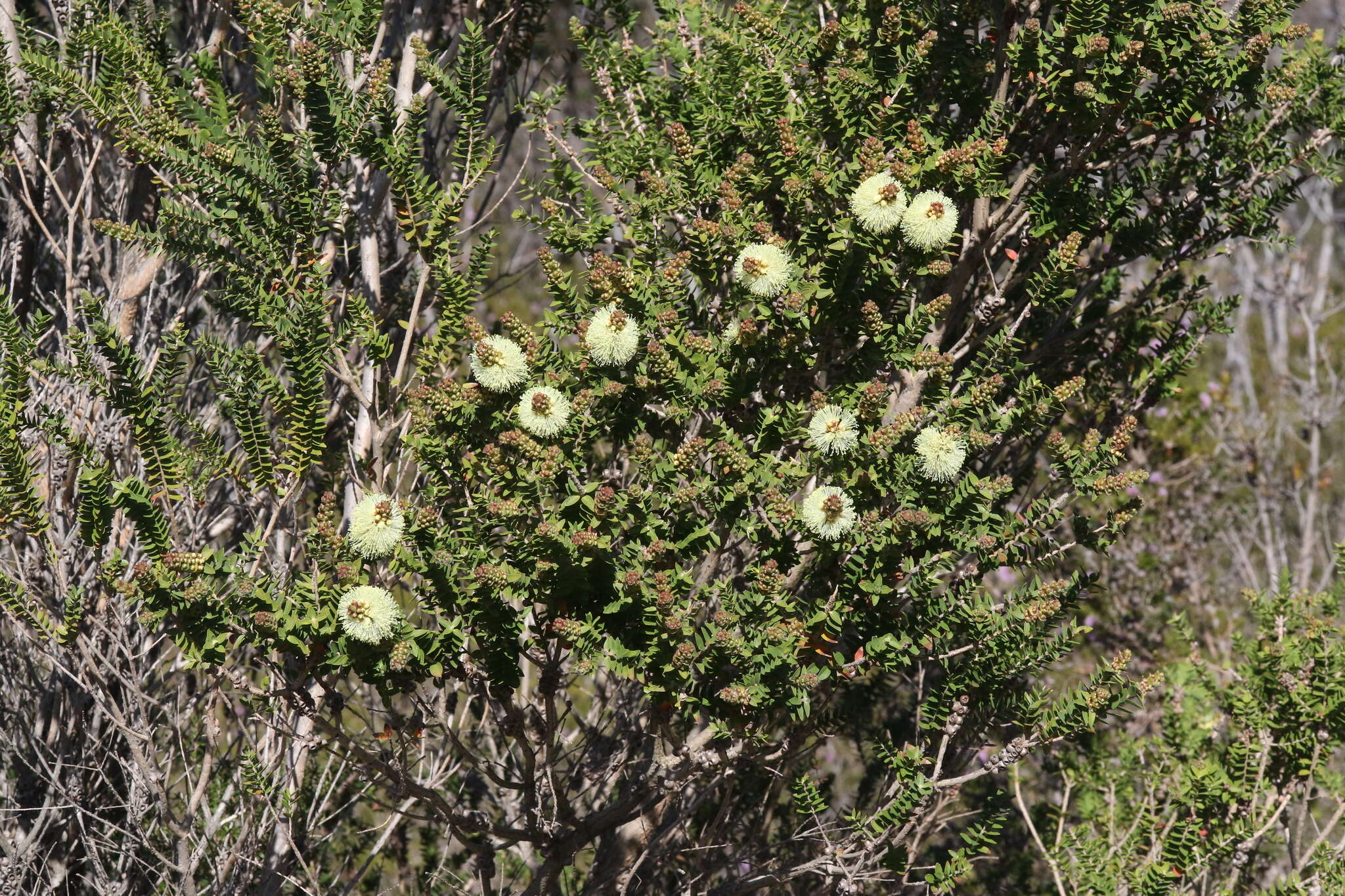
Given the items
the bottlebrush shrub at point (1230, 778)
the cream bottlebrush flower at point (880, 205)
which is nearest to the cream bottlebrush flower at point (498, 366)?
the cream bottlebrush flower at point (880, 205)

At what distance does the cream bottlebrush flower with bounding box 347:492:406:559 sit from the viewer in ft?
7.17

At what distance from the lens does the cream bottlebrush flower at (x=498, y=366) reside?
2.25 meters

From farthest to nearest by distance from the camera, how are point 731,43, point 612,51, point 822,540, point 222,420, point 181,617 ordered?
point 222,420 < point 612,51 < point 731,43 < point 822,540 < point 181,617

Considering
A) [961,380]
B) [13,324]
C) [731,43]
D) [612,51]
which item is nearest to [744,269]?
[961,380]

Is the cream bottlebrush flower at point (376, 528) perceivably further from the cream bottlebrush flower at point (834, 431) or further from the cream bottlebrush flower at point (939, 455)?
the cream bottlebrush flower at point (939, 455)

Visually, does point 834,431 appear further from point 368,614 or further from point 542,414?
point 368,614

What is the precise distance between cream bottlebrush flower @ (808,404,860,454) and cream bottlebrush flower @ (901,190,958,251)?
1.33ft

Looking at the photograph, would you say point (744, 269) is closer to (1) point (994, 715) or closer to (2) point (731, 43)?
Answer: (2) point (731, 43)

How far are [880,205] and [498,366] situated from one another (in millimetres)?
850

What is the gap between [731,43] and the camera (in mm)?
2832

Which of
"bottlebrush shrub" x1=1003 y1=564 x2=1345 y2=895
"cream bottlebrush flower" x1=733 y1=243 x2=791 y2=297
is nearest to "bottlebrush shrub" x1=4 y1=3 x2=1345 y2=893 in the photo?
"cream bottlebrush flower" x1=733 y1=243 x2=791 y2=297

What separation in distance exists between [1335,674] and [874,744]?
51.3 inches

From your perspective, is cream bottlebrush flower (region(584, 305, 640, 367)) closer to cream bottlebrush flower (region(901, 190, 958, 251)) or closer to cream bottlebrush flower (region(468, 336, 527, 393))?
cream bottlebrush flower (region(468, 336, 527, 393))

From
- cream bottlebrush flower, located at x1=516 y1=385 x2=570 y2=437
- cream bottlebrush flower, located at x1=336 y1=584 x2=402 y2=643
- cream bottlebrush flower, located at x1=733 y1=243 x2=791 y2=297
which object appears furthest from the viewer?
cream bottlebrush flower, located at x1=733 y1=243 x2=791 y2=297
